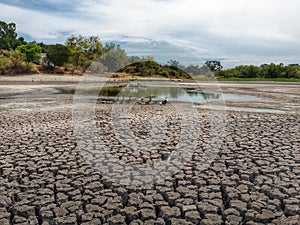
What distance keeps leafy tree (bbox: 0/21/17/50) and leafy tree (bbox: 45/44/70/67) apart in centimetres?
1117

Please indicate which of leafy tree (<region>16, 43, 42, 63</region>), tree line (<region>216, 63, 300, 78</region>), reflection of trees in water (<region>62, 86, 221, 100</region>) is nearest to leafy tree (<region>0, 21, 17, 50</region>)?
leafy tree (<region>16, 43, 42, 63</region>)

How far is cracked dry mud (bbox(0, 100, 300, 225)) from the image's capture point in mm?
4285

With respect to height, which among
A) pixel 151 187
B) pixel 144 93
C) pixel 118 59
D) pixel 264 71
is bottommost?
pixel 151 187

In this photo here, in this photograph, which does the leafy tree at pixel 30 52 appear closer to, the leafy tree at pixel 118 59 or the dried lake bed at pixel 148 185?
the leafy tree at pixel 118 59

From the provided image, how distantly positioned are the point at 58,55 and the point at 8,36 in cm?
1774

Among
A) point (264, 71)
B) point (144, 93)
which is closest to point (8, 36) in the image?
point (144, 93)

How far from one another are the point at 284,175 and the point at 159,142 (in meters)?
3.54

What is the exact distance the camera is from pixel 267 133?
9.62m

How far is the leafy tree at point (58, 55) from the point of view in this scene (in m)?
53.5

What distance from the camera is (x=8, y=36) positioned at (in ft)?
208

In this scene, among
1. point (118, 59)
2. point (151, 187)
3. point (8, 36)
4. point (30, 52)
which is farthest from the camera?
point (8, 36)

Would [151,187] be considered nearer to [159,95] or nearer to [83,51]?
[159,95]

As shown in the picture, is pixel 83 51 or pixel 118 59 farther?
pixel 83 51

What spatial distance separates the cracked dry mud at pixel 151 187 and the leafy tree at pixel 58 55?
47609 millimetres
